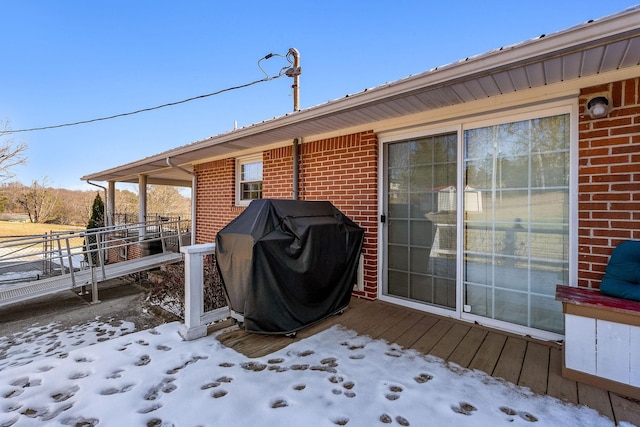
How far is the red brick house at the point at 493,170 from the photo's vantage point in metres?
2.24

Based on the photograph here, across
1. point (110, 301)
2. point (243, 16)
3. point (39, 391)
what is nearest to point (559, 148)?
point (39, 391)

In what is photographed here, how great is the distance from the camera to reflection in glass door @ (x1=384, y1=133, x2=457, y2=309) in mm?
3242

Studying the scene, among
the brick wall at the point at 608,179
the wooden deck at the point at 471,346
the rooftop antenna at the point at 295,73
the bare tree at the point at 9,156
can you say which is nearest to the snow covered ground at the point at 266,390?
the wooden deck at the point at 471,346

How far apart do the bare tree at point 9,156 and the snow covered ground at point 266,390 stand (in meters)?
22.7

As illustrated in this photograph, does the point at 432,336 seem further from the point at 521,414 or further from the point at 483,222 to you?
the point at 483,222

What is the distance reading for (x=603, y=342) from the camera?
6.35 ft

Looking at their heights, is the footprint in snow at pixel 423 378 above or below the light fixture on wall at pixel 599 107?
below

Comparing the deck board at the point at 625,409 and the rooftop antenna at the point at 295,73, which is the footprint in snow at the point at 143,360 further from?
the rooftop antenna at the point at 295,73

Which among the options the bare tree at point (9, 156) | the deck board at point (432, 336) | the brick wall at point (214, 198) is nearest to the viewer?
the deck board at point (432, 336)

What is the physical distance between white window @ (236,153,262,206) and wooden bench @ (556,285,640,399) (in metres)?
4.60

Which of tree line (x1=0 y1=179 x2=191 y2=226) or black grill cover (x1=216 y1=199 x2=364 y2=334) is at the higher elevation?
tree line (x1=0 y1=179 x2=191 y2=226)

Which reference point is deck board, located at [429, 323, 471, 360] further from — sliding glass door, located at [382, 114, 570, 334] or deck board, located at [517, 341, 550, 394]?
deck board, located at [517, 341, 550, 394]

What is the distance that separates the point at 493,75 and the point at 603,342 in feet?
6.55

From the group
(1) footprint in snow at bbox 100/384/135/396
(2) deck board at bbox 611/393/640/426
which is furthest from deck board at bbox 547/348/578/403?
(1) footprint in snow at bbox 100/384/135/396
